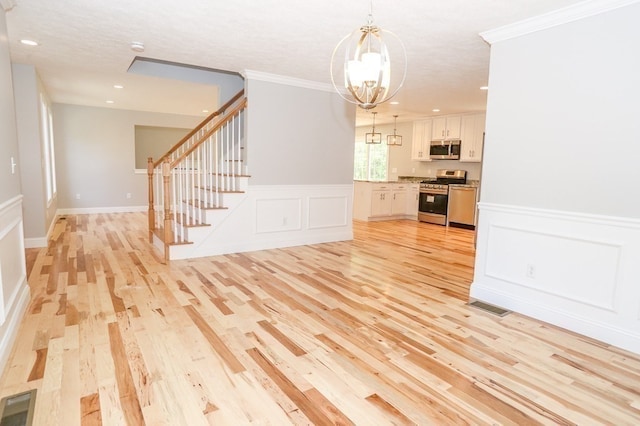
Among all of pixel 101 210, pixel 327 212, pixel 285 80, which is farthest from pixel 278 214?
pixel 101 210

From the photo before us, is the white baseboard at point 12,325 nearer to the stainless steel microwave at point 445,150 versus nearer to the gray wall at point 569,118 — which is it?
the gray wall at point 569,118

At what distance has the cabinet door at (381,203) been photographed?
825 centimetres

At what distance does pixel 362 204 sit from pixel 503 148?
5.26 meters

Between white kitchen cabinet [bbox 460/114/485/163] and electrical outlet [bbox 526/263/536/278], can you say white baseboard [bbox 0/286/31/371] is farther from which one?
white kitchen cabinet [bbox 460/114/485/163]

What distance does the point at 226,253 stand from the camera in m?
4.96

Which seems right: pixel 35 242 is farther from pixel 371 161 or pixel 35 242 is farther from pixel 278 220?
pixel 371 161

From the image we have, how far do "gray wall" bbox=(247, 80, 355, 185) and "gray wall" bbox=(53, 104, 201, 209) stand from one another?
16.8 feet

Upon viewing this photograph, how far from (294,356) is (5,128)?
2.61m

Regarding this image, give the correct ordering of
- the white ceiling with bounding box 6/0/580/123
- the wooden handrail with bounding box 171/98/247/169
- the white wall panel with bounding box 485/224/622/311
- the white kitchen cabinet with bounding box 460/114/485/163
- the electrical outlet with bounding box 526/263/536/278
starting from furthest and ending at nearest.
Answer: the white kitchen cabinet with bounding box 460/114/485/163, the wooden handrail with bounding box 171/98/247/169, the electrical outlet with bounding box 526/263/536/278, the white ceiling with bounding box 6/0/580/123, the white wall panel with bounding box 485/224/622/311

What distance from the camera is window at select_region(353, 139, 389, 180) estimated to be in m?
10.4

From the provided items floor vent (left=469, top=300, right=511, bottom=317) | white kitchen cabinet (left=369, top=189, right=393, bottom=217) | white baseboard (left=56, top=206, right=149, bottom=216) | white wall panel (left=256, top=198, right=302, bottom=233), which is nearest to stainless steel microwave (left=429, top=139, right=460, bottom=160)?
white kitchen cabinet (left=369, top=189, right=393, bottom=217)

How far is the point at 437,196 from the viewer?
817 cm

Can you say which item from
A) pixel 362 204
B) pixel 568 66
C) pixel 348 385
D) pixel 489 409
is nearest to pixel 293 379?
pixel 348 385

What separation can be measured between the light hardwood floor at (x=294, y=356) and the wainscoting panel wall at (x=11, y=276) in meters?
0.11
